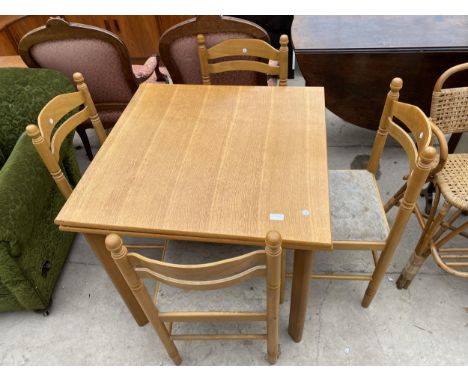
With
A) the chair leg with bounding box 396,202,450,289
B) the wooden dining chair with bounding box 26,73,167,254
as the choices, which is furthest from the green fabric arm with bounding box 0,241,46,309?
the chair leg with bounding box 396,202,450,289

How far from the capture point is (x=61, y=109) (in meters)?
1.41

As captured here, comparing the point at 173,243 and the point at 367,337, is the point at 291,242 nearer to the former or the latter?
the point at 173,243

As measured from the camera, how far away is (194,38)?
1898 mm

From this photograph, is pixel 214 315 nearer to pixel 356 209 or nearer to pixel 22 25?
pixel 356 209

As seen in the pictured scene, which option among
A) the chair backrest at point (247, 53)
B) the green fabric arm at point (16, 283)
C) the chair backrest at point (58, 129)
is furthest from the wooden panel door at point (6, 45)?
the green fabric arm at point (16, 283)

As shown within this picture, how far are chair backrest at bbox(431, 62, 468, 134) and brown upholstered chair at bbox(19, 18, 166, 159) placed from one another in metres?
1.57

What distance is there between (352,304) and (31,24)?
11.4 feet

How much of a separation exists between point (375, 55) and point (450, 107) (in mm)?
490

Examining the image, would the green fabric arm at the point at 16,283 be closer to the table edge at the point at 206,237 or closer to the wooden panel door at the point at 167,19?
the table edge at the point at 206,237

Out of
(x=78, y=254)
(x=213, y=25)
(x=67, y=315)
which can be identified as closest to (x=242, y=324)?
(x=67, y=315)

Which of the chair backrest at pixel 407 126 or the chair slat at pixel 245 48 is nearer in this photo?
the chair backrest at pixel 407 126

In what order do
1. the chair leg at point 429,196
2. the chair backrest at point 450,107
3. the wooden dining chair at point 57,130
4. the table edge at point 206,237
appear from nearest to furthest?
1. the table edge at point 206,237
2. the wooden dining chair at point 57,130
3. the chair backrest at point 450,107
4. the chair leg at point 429,196

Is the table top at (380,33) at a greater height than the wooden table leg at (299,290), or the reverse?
the table top at (380,33)

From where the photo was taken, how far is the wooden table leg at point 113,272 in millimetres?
1202
